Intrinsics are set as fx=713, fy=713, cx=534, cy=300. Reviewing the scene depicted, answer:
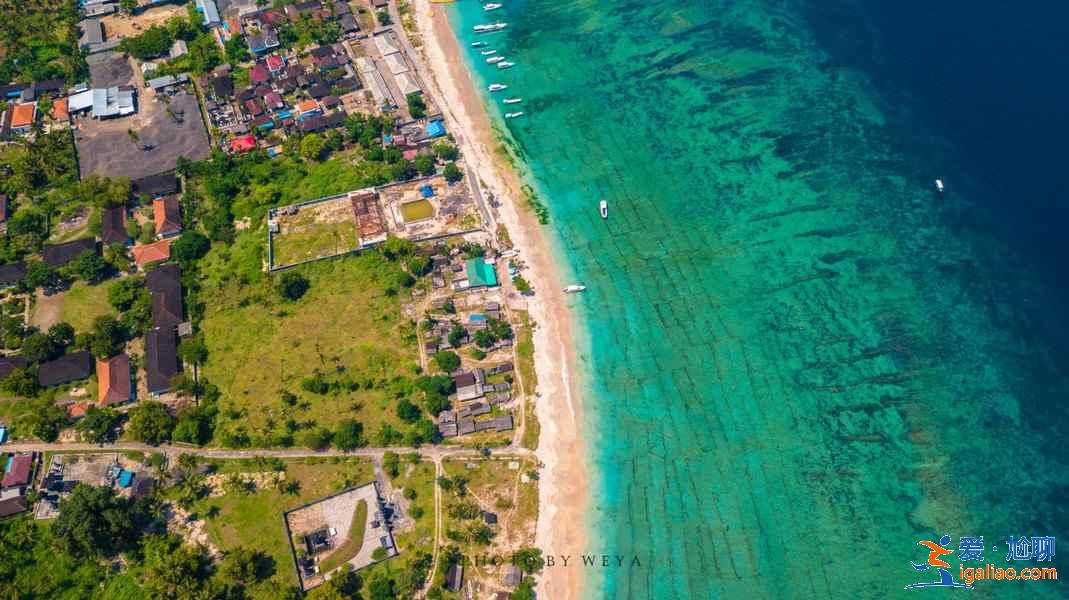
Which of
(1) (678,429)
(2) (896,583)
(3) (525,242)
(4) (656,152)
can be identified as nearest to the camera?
(2) (896,583)

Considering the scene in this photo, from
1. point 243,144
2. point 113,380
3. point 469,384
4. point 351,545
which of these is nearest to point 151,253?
point 113,380

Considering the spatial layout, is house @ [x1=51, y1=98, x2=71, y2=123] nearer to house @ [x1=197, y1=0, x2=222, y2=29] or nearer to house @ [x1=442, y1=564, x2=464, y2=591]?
house @ [x1=197, y1=0, x2=222, y2=29]

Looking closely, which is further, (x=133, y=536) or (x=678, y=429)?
(x=678, y=429)

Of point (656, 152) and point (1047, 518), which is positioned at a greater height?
point (656, 152)

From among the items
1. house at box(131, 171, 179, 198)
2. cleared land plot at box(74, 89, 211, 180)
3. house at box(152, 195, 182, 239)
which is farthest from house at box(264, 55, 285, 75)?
house at box(152, 195, 182, 239)

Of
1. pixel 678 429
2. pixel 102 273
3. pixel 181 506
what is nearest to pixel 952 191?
pixel 678 429

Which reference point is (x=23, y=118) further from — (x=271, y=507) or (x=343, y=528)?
(x=343, y=528)

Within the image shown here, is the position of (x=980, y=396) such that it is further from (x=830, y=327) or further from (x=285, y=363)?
(x=285, y=363)
